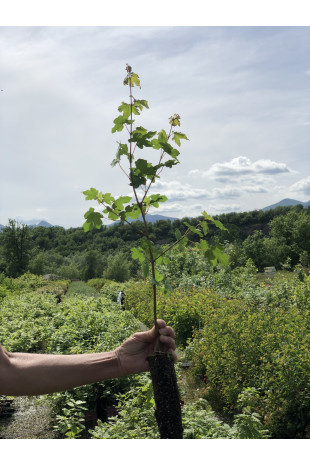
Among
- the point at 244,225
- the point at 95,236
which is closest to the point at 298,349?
the point at 95,236

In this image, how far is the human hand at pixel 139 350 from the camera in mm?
1624

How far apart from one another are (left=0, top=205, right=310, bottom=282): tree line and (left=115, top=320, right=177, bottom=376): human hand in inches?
611

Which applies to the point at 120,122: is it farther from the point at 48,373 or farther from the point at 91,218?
the point at 48,373

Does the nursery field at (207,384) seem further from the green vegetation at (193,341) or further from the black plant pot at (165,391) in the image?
the black plant pot at (165,391)

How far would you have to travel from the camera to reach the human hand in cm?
162

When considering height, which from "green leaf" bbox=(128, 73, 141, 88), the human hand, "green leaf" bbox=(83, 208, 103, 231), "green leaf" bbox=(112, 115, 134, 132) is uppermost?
"green leaf" bbox=(128, 73, 141, 88)

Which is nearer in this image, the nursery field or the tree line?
the nursery field

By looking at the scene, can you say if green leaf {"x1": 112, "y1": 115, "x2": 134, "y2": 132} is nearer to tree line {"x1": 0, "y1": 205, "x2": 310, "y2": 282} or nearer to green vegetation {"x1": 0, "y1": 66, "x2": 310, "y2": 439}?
green vegetation {"x1": 0, "y1": 66, "x2": 310, "y2": 439}

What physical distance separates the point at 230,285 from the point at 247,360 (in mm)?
5040

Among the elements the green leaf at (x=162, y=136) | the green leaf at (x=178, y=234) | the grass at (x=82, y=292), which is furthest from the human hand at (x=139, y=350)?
the grass at (x=82, y=292)

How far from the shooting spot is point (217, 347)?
4293mm

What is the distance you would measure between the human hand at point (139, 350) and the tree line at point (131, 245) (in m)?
15.5

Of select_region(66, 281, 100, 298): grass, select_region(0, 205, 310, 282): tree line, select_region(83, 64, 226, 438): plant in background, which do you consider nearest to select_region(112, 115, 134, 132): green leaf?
select_region(83, 64, 226, 438): plant in background

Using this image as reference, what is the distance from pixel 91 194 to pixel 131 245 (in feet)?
85.5
